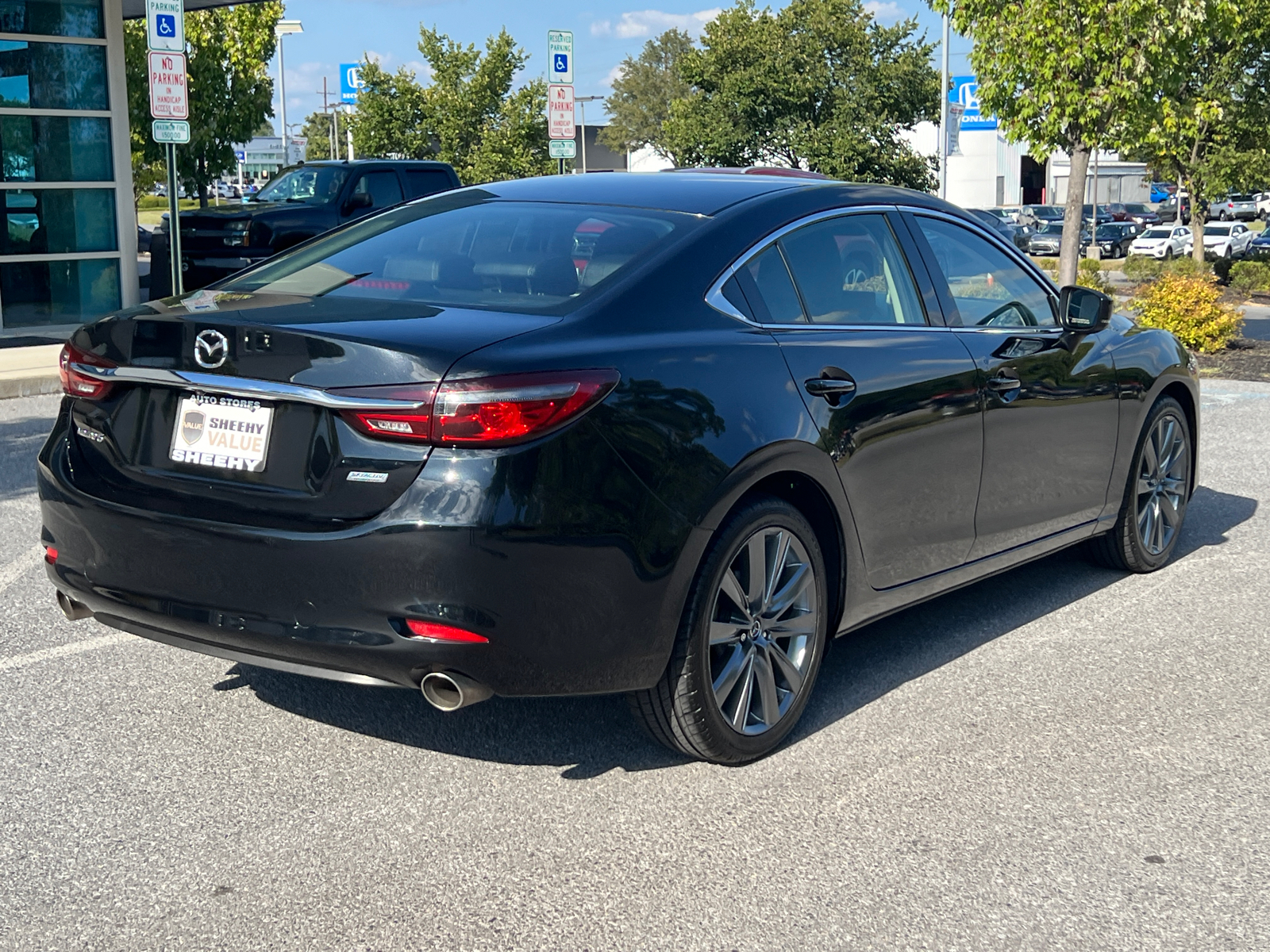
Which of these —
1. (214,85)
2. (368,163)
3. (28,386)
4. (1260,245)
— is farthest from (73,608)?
(1260,245)

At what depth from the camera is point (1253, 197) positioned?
92.9m

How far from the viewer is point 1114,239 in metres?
54.0

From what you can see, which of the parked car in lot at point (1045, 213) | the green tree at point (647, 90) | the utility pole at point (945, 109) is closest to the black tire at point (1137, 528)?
the utility pole at point (945, 109)

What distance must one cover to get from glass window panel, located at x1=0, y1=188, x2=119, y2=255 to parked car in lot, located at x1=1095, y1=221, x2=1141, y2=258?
1705 inches

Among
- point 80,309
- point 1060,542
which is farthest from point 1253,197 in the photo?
point 1060,542

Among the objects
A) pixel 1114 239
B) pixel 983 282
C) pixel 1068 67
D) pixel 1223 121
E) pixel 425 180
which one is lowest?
pixel 1114 239

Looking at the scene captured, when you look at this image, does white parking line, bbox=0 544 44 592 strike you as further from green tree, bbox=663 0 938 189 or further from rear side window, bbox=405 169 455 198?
green tree, bbox=663 0 938 189

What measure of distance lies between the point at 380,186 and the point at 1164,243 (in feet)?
128

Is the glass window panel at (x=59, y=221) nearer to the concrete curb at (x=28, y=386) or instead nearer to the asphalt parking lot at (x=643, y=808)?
the concrete curb at (x=28, y=386)

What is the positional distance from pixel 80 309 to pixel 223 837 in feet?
48.2

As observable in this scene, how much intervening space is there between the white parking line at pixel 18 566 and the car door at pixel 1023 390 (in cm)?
379

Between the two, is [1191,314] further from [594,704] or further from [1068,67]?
[594,704]

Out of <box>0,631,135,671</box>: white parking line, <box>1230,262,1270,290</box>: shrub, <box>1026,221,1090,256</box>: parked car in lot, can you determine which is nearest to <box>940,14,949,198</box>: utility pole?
<box>1230,262,1270,290</box>: shrub

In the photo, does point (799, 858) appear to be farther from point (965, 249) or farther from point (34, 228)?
point (34, 228)
